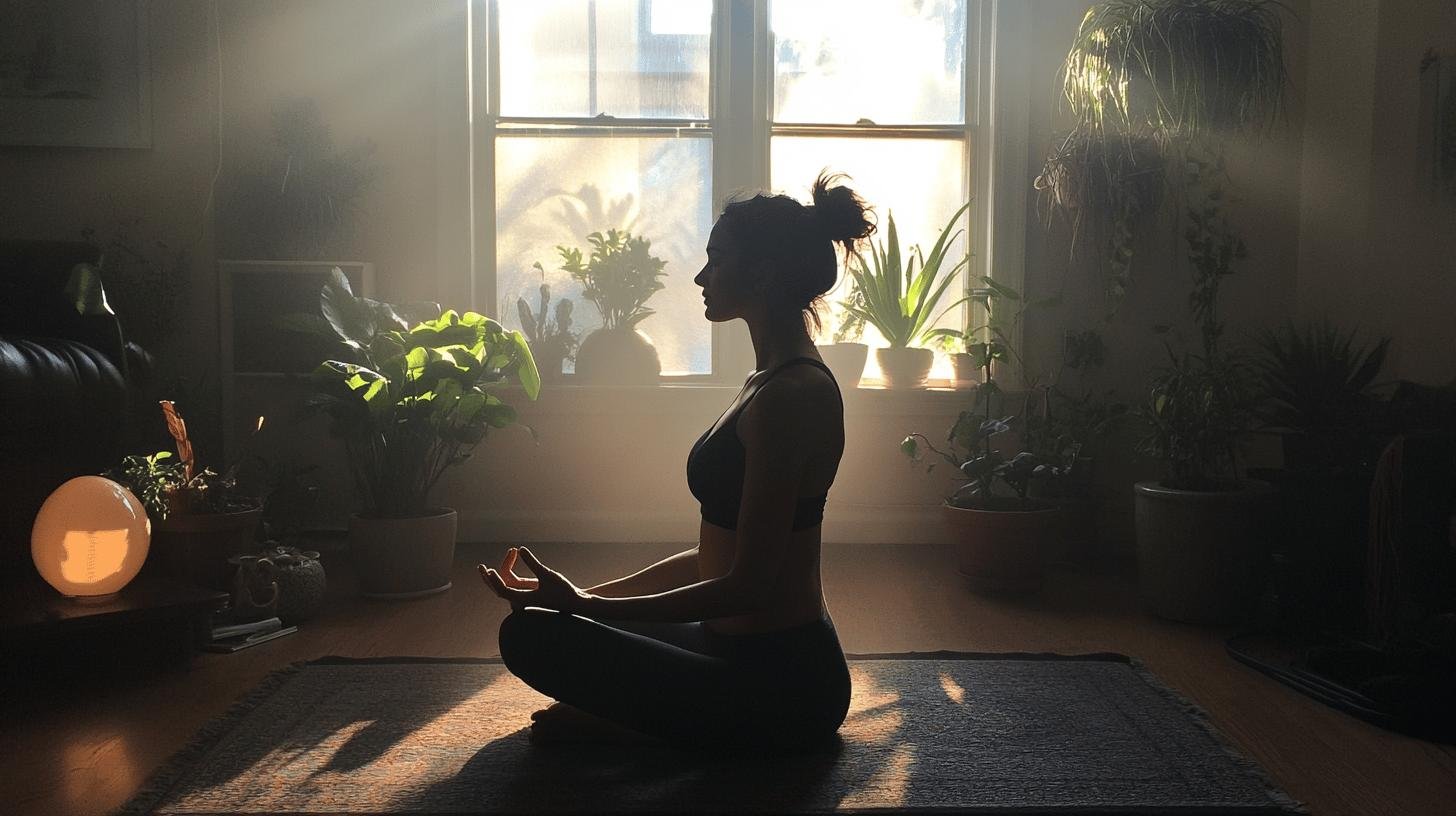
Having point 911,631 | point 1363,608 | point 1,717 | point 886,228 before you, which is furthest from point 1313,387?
point 1,717

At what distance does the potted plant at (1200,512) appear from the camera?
3.09 metres

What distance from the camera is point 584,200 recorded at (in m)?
4.28

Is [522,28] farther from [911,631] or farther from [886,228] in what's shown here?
[911,631]

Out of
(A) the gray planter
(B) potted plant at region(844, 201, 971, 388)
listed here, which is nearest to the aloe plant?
(B) potted plant at region(844, 201, 971, 388)

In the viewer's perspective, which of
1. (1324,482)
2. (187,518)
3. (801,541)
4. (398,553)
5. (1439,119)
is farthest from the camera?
(398,553)

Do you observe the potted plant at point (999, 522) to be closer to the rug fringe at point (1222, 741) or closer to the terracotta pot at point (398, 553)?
Answer: the rug fringe at point (1222, 741)

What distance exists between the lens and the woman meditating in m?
1.88

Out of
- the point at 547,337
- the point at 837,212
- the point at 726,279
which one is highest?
the point at 837,212

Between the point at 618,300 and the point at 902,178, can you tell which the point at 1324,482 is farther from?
the point at 618,300

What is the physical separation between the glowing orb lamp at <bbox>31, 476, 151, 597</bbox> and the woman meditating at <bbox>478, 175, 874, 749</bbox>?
1122 mm

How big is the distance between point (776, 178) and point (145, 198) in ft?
7.26

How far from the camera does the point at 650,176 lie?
4.28 m

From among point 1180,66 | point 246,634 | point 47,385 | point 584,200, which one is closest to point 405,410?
point 246,634

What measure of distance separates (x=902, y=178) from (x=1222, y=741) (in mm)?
2608
